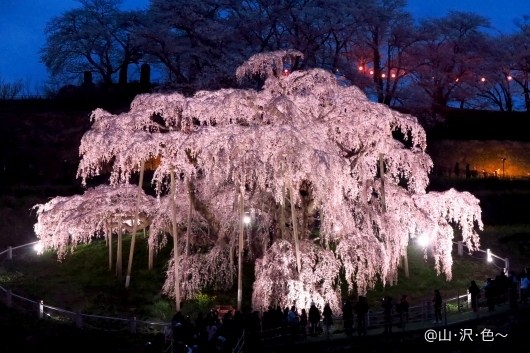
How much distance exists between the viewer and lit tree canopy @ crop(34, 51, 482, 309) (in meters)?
18.4

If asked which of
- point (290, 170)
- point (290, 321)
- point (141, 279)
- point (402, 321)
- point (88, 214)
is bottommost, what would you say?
→ point (402, 321)

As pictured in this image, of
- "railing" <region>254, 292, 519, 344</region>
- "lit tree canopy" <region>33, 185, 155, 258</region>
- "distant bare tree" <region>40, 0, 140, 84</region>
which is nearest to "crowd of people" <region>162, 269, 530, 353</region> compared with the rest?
"railing" <region>254, 292, 519, 344</region>

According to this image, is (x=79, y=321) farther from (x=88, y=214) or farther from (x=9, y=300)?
(x=88, y=214)

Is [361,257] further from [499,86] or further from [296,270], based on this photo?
[499,86]

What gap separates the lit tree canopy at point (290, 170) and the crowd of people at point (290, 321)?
148 cm

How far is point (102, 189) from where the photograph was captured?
78.8ft

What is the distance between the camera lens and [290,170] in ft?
60.3

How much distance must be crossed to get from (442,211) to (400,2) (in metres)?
30.1

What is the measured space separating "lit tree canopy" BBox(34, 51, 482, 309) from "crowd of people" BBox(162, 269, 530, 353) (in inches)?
58.3

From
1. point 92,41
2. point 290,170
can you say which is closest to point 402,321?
point 290,170

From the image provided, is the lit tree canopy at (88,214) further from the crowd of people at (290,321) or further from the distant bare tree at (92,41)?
the distant bare tree at (92,41)

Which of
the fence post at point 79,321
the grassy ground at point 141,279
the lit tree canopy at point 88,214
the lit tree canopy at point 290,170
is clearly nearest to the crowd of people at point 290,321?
the lit tree canopy at point 290,170

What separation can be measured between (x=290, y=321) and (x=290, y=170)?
4.32 metres

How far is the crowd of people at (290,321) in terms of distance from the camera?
15.0 m
